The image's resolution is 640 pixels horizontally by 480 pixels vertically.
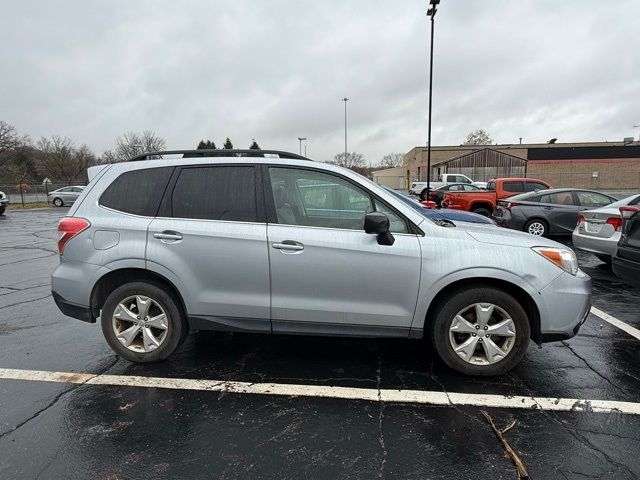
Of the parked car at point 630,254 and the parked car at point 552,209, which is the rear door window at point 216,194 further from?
the parked car at point 552,209

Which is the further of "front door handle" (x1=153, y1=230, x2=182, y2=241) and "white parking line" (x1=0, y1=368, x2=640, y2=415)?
"front door handle" (x1=153, y1=230, x2=182, y2=241)

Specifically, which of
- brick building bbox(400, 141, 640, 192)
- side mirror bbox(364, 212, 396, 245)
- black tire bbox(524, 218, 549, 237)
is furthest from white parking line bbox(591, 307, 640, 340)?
brick building bbox(400, 141, 640, 192)

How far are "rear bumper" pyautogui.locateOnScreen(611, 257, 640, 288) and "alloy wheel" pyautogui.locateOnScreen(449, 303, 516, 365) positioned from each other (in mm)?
2245

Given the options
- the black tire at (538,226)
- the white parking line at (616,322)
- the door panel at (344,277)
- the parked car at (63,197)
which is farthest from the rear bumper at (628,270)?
the parked car at (63,197)

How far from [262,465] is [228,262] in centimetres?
161

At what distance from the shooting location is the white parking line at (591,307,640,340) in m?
4.61

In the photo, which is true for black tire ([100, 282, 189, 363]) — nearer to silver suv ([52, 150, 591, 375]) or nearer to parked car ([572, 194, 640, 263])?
silver suv ([52, 150, 591, 375])

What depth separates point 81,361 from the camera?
3918mm

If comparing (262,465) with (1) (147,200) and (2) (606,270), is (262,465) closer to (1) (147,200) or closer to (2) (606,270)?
(1) (147,200)

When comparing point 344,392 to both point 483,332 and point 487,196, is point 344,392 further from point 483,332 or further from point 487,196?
point 487,196

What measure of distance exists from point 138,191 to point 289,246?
1.53 meters

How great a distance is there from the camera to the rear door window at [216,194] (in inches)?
141

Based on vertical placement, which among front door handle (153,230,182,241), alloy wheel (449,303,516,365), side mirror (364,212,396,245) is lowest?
alloy wheel (449,303,516,365)

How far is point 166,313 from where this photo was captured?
3.66 m
